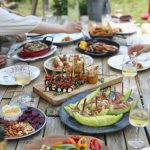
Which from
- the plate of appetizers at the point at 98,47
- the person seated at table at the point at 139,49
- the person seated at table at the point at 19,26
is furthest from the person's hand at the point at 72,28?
the person seated at table at the point at 139,49

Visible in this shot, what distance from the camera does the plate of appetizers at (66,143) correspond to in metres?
1.64

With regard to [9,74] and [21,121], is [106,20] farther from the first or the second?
[21,121]

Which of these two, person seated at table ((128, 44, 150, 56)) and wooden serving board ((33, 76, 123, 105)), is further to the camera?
person seated at table ((128, 44, 150, 56))

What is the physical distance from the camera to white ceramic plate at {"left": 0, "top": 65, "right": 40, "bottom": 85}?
2568 mm

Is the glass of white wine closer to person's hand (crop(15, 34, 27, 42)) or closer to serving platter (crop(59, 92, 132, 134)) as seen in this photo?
serving platter (crop(59, 92, 132, 134))

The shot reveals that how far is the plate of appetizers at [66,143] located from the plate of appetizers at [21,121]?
0.43ft

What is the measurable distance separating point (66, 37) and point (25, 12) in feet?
14.3

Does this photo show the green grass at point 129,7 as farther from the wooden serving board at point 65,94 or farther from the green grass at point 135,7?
the wooden serving board at point 65,94

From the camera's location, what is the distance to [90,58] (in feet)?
9.54

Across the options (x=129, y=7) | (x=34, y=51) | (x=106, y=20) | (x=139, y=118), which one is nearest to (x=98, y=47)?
(x=34, y=51)

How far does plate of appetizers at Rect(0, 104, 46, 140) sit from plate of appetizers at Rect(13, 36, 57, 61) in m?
0.96

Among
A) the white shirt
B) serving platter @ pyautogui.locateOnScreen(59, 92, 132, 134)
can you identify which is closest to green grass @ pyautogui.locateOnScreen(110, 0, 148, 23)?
the white shirt

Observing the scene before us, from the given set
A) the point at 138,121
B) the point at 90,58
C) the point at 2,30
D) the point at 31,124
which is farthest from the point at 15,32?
the point at 138,121

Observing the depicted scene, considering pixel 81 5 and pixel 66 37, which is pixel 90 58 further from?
pixel 81 5
